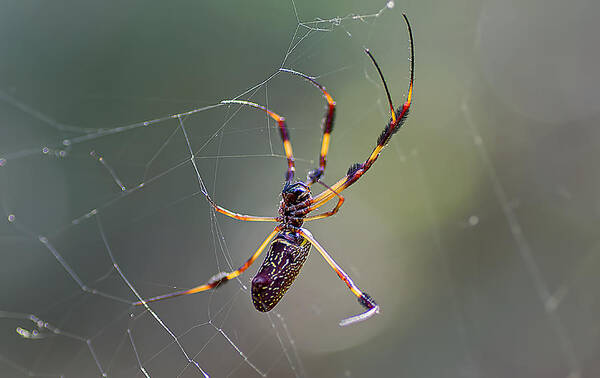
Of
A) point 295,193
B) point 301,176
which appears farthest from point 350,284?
Answer: point 301,176

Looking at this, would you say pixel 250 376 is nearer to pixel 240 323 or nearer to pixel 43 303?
pixel 240 323

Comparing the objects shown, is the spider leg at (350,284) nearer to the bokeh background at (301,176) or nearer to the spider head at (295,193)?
the spider head at (295,193)

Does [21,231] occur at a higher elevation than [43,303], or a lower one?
higher

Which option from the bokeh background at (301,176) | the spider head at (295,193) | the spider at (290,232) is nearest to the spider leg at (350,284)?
the spider at (290,232)

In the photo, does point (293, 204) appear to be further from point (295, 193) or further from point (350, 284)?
point (350, 284)

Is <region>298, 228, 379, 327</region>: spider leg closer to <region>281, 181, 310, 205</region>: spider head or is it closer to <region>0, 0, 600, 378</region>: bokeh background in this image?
<region>281, 181, 310, 205</region>: spider head

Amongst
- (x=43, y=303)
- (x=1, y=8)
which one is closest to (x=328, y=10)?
(x=1, y=8)

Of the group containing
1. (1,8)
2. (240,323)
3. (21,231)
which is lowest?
(240,323)
